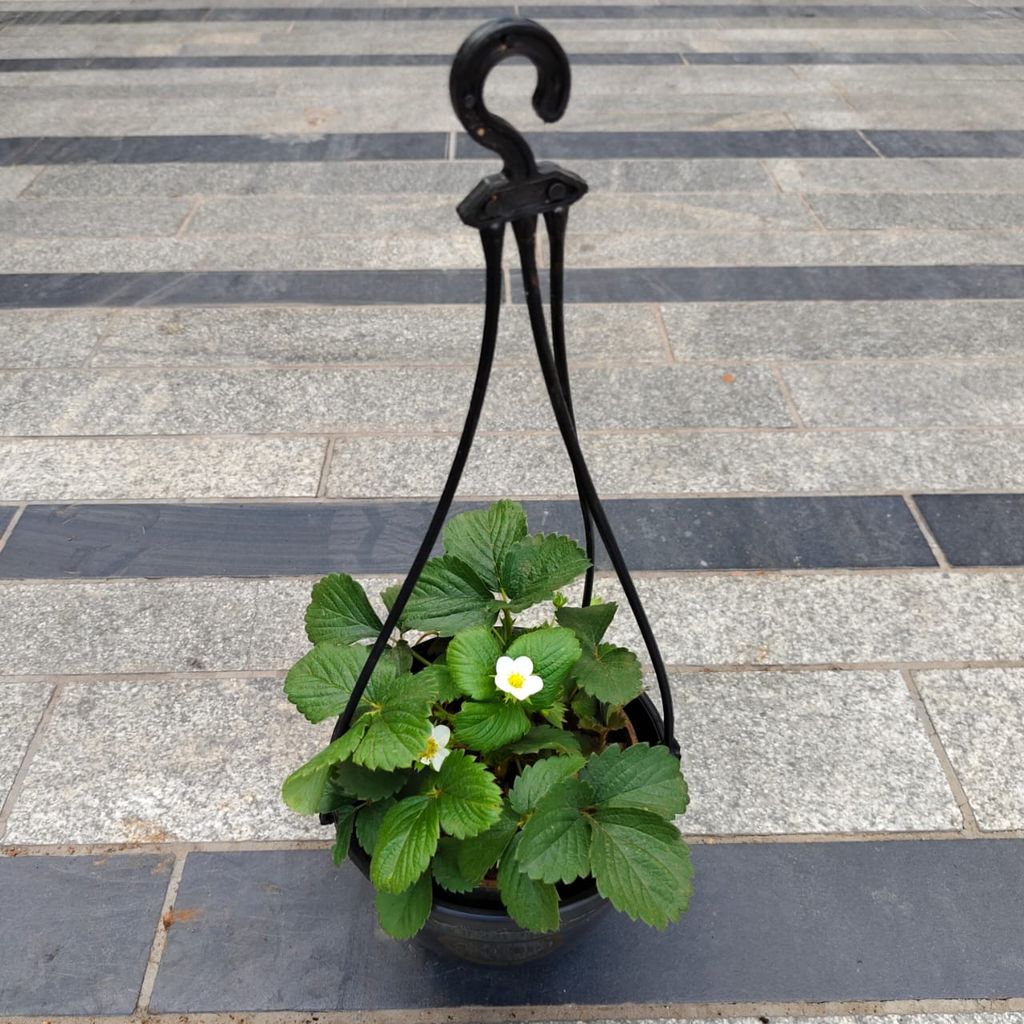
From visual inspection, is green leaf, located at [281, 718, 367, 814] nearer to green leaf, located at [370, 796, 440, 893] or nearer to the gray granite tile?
green leaf, located at [370, 796, 440, 893]

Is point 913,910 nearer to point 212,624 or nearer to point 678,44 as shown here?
point 212,624

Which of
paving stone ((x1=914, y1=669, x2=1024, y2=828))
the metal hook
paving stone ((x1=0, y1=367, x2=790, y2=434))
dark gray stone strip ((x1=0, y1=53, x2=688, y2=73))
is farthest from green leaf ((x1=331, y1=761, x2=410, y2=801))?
dark gray stone strip ((x1=0, y1=53, x2=688, y2=73))

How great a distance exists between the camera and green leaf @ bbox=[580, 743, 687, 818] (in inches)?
48.2

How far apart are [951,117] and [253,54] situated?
3552 millimetres

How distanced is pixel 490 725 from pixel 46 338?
239 cm

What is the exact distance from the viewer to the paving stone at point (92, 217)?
3564mm

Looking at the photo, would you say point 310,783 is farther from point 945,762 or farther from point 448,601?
point 945,762

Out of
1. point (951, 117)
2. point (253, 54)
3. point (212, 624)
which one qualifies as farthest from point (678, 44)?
point (212, 624)

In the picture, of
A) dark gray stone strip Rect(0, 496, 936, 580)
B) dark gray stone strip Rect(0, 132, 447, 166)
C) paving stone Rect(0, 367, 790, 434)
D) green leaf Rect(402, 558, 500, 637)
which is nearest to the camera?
green leaf Rect(402, 558, 500, 637)

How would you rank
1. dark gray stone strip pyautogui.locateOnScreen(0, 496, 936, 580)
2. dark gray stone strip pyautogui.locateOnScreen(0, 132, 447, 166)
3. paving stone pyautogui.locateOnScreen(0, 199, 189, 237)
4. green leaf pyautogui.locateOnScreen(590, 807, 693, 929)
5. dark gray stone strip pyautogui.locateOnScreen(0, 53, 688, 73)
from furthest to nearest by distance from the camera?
dark gray stone strip pyautogui.locateOnScreen(0, 53, 688, 73)
dark gray stone strip pyautogui.locateOnScreen(0, 132, 447, 166)
paving stone pyautogui.locateOnScreen(0, 199, 189, 237)
dark gray stone strip pyautogui.locateOnScreen(0, 496, 936, 580)
green leaf pyautogui.locateOnScreen(590, 807, 693, 929)

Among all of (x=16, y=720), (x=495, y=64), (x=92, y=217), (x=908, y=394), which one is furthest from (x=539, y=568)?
(x=92, y=217)

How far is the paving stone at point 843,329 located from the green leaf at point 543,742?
6.13 feet

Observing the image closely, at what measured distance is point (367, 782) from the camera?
1.24 meters

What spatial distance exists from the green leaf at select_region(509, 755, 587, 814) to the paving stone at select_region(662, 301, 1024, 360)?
1.93 m
